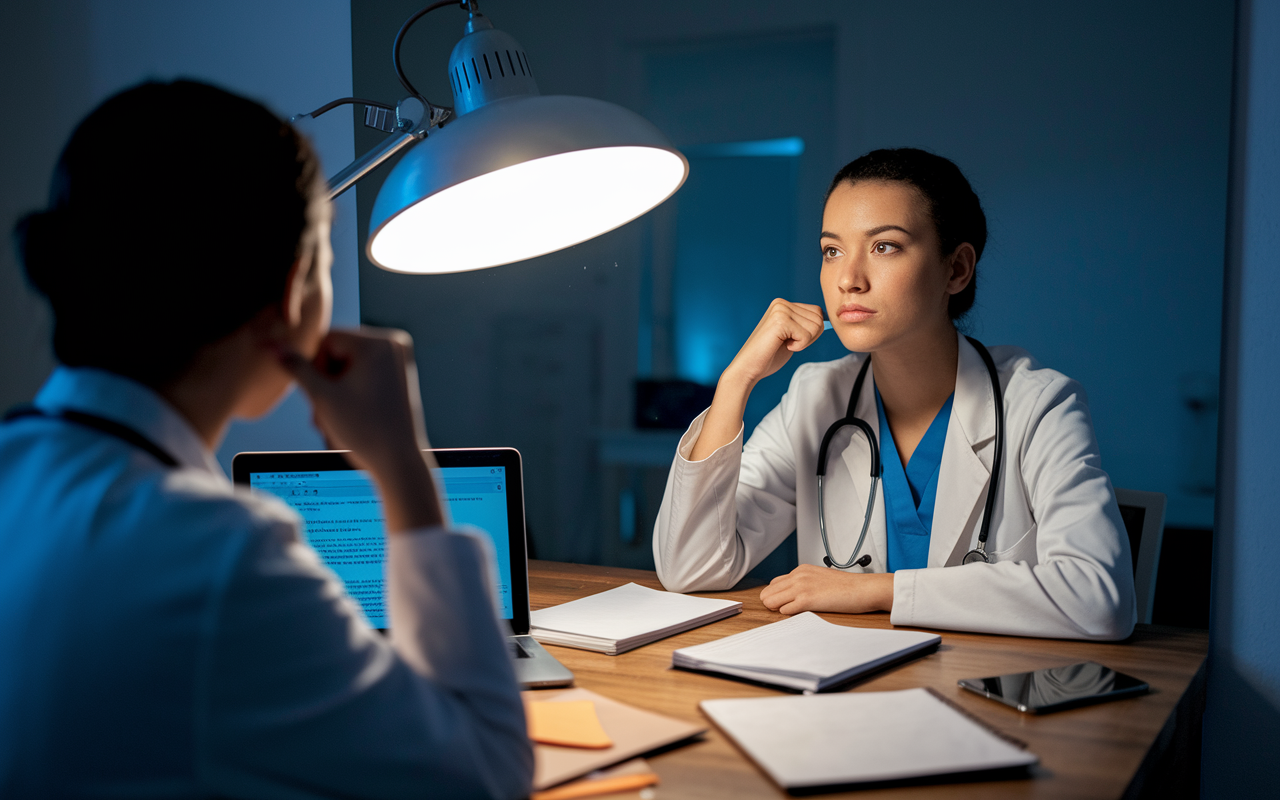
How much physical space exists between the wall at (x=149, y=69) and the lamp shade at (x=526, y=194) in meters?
1.18

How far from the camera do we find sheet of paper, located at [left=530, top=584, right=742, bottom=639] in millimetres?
1147

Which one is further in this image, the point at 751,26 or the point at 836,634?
the point at 751,26

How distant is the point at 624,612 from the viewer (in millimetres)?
1246

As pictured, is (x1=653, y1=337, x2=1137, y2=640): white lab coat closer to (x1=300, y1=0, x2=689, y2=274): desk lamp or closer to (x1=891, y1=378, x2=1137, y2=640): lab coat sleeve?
(x1=891, y1=378, x2=1137, y2=640): lab coat sleeve

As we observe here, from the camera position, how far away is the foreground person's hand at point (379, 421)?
637 mm

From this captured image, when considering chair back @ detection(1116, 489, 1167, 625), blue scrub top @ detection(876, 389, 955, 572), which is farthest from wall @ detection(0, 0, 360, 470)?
chair back @ detection(1116, 489, 1167, 625)

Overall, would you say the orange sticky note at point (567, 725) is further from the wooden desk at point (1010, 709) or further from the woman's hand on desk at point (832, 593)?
the woman's hand on desk at point (832, 593)

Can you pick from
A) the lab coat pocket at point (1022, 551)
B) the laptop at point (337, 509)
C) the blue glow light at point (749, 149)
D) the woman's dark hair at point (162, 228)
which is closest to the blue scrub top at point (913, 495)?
the lab coat pocket at point (1022, 551)

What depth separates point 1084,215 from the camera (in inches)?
61.1

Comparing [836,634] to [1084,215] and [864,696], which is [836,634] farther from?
[1084,215]

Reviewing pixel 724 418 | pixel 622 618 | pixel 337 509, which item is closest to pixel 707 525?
pixel 724 418

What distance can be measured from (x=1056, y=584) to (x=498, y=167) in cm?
87

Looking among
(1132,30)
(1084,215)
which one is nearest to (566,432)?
(1084,215)

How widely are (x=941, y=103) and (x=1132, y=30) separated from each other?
321mm
